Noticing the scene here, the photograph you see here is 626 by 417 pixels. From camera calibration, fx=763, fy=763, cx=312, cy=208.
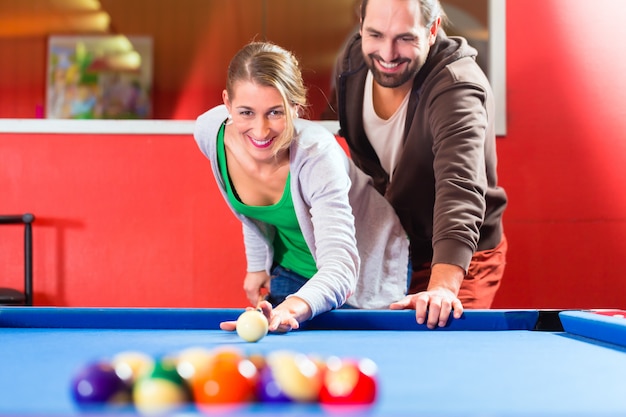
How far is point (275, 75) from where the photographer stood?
2.12 metres

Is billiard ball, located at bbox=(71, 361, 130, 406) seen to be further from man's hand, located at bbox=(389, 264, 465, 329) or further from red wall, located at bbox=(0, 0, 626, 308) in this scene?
red wall, located at bbox=(0, 0, 626, 308)

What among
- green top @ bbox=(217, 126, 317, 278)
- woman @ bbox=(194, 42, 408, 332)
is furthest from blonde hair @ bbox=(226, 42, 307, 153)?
green top @ bbox=(217, 126, 317, 278)

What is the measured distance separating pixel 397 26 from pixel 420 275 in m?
0.87

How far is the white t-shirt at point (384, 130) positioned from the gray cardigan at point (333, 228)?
287 mm

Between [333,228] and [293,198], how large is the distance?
181mm

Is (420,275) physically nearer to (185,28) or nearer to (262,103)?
(262,103)

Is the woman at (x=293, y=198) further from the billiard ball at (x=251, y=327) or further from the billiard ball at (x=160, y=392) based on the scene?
the billiard ball at (x=160, y=392)

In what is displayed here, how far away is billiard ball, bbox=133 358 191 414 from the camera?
0.86 m

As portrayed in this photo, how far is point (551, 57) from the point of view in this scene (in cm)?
370

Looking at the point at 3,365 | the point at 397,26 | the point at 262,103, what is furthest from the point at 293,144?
the point at 3,365

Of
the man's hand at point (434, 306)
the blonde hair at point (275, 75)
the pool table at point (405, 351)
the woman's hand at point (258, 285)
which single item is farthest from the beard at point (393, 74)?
the pool table at point (405, 351)

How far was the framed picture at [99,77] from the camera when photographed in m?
3.64

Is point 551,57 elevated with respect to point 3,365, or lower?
elevated

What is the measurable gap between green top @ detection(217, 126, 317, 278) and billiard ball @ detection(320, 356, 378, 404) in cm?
130
